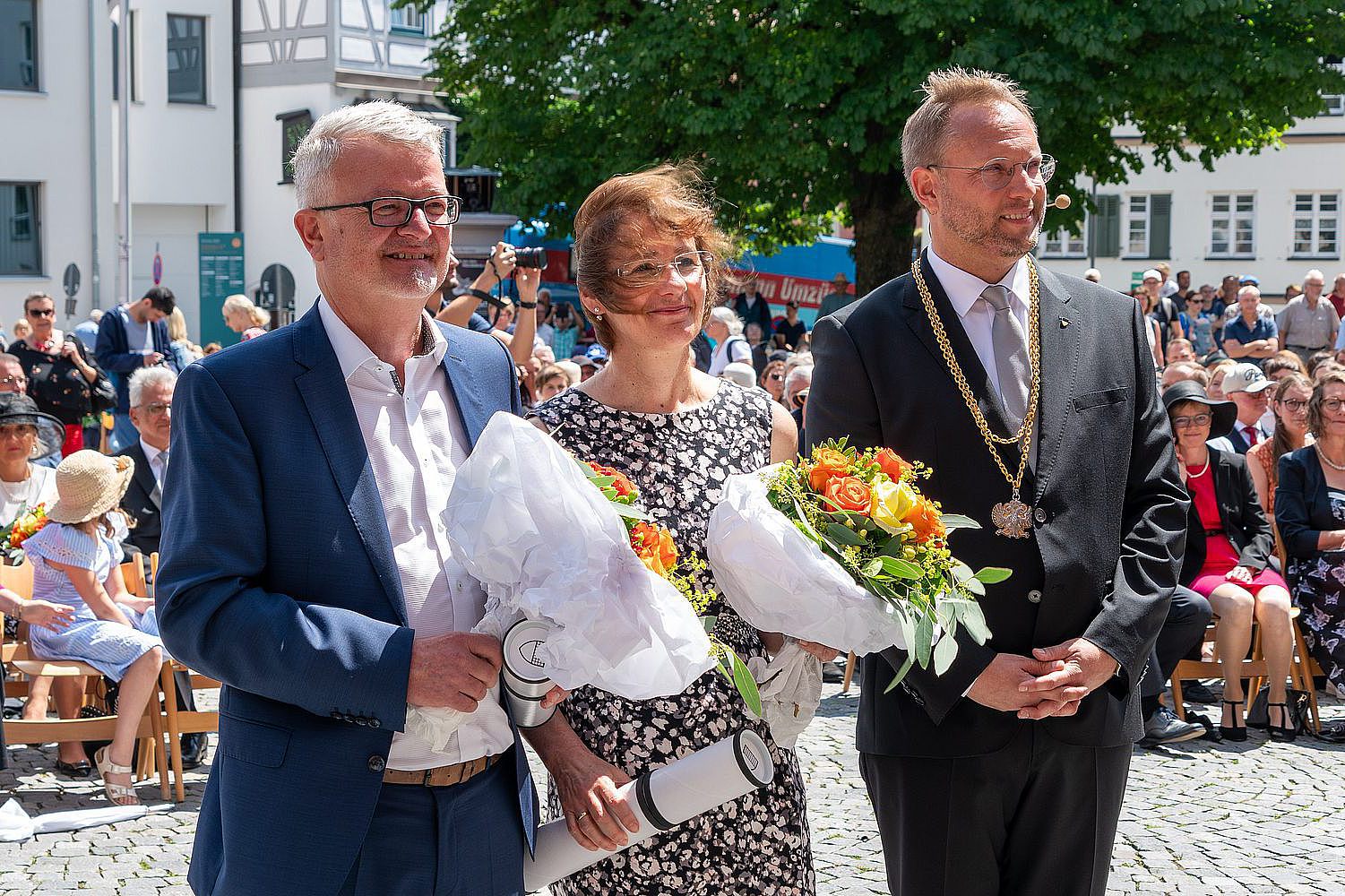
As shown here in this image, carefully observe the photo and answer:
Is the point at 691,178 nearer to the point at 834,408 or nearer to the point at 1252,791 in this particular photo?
the point at 834,408

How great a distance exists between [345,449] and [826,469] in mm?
874

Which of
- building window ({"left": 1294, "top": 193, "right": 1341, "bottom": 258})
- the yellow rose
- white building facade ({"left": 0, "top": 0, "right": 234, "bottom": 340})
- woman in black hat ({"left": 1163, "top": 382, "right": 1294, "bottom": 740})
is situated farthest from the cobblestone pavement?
building window ({"left": 1294, "top": 193, "right": 1341, "bottom": 258})

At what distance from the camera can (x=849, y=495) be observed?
276 centimetres

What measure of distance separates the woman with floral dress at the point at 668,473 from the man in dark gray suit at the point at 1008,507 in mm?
278

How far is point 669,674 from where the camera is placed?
2500 millimetres

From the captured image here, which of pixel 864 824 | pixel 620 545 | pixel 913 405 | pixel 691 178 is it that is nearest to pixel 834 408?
pixel 913 405

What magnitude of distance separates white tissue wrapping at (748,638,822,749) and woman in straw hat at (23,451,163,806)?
15.3 feet

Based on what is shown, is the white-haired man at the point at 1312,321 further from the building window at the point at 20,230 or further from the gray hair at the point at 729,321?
the building window at the point at 20,230

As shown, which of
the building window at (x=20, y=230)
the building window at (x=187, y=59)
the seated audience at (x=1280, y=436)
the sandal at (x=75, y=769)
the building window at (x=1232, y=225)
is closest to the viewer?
the sandal at (x=75, y=769)

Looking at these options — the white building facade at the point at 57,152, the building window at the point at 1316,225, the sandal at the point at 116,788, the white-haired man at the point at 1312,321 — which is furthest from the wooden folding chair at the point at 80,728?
the building window at the point at 1316,225

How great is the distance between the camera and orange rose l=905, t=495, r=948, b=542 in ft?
9.09

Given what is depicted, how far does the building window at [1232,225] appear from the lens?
1681 inches

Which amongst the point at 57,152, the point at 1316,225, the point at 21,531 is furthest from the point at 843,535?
the point at 1316,225

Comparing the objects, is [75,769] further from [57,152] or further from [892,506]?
[57,152]
